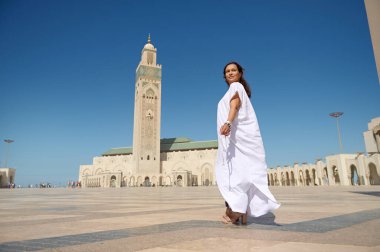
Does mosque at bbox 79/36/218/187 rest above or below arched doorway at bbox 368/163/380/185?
above

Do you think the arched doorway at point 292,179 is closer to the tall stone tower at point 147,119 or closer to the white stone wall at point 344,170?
the white stone wall at point 344,170

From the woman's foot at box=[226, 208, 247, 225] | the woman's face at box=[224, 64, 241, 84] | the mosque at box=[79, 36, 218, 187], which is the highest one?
the mosque at box=[79, 36, 218, 187]

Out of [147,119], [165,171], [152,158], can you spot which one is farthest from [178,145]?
[147,119]

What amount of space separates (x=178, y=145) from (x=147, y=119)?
1538cm

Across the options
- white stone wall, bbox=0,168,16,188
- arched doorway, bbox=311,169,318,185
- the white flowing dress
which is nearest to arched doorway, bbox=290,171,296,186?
arched doorway, bbox=311,169,318,185

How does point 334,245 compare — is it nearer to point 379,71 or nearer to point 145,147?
point 379,71

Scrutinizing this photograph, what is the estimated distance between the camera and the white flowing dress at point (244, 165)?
2.82 metres

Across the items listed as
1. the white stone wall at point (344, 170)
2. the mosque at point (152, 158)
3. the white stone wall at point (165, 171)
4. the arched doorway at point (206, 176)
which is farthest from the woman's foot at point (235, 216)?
the arched doorway at point (206, 176)

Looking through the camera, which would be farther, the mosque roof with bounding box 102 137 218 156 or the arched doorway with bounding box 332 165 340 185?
the mosque roof with bounding box 102 137 218 156

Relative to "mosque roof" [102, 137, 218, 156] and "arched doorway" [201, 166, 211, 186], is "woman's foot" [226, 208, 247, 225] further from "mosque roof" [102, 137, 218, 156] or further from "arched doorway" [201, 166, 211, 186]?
"mosque roof" [102, 137, 218, 156]

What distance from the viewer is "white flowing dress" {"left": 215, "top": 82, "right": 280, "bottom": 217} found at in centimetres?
282

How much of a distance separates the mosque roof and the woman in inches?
2701

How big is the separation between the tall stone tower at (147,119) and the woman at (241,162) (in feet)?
198

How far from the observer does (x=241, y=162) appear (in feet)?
9.64
